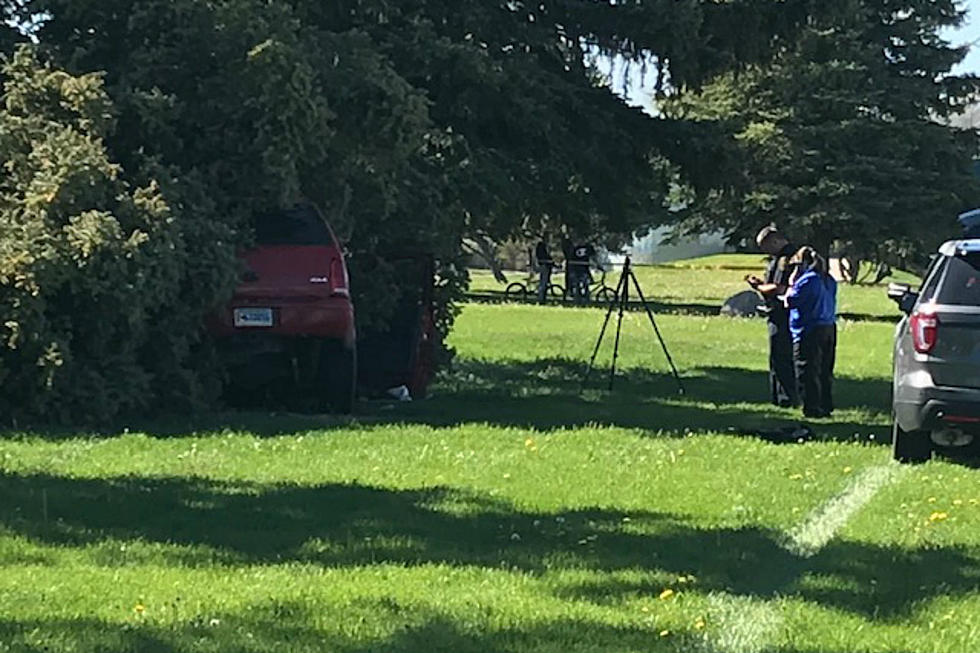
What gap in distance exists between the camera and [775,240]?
16.2 metres

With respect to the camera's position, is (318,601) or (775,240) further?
(775,240)

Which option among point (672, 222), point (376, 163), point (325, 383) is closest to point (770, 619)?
point (325, 383)

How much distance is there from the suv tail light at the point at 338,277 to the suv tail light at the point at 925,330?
15.4 ft

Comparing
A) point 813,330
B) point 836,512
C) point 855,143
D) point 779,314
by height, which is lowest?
point 836,512

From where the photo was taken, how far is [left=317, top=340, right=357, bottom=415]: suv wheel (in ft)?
44.7

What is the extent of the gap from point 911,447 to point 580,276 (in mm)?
30094

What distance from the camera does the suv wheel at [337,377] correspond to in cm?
1361

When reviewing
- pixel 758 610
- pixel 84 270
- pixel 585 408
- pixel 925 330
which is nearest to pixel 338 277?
pixel 84 270

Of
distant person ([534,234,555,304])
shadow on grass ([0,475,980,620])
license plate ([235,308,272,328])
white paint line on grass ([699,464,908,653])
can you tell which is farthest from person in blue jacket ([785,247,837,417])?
distant person ([534,234,555,304])

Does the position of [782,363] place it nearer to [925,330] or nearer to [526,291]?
Result: [925,330]

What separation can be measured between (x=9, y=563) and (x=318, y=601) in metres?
1.60

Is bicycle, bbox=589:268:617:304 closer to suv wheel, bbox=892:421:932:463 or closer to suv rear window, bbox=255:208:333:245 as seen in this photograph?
suv rear window, bbox=255:208:333:245

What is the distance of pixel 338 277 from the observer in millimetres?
13391

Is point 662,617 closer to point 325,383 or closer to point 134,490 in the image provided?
point 134,490
